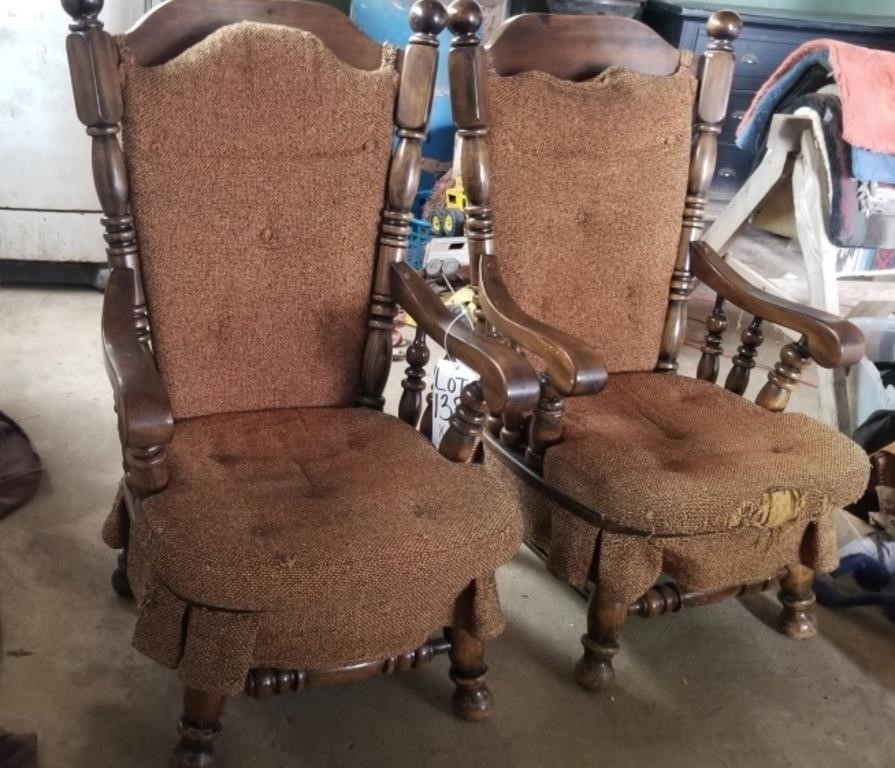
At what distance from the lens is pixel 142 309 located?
5.18 ft

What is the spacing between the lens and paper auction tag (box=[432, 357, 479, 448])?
2102 mm

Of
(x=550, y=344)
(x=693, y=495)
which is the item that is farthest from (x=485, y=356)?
(x=693, y=495)

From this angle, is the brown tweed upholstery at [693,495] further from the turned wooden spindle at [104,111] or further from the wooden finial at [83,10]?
the wooden finial at [83,10]

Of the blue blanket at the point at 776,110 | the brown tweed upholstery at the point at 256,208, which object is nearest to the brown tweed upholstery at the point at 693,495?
the brown tweed upholstery at the point at 256,208

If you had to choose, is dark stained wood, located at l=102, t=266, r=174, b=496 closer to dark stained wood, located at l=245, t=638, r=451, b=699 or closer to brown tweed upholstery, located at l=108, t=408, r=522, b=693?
brown tweed upholstery, located at l=108, t=408, r=522, b=693

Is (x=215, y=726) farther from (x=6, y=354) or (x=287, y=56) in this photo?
(x=6, y=354)

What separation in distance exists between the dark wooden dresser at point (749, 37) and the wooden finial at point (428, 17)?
230cm

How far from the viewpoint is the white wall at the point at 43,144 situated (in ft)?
9.71

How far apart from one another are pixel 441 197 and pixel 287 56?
6.96 feet

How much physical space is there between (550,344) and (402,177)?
443mm

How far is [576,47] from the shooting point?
6.00 feet

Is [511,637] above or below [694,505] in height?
below

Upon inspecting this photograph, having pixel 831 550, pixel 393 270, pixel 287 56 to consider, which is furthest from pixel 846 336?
pixel 287 56

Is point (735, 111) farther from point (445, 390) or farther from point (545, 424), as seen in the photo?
point (545, 424)
